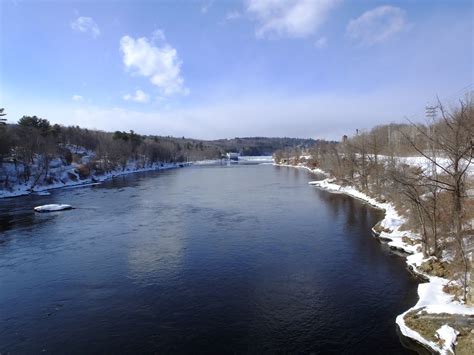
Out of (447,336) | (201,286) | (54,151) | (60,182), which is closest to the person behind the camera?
(447,336)

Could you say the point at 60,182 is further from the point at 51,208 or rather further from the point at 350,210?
the point at 350,210

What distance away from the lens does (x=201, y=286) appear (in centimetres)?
1816

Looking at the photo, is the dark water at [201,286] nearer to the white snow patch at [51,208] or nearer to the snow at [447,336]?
the snow at [447,336]

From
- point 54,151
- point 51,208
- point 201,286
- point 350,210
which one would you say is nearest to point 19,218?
point 51,208

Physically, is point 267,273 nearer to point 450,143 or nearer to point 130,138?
point 450,143

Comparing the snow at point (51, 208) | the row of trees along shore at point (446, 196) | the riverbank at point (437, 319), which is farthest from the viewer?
the snow at point (51, 208)

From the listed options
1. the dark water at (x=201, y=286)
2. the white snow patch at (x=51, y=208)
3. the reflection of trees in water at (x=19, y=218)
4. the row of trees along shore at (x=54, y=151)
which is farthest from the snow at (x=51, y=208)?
the row of trees along shore at (x=54, y=151)

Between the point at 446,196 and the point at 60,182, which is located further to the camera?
the point at 60,182

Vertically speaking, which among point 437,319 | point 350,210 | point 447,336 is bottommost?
point 447,336

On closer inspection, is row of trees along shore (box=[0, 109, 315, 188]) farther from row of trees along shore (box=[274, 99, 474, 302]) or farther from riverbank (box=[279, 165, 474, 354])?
riverbank (box=[279, 165, 474, 354])

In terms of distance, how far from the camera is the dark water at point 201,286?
1356 cm

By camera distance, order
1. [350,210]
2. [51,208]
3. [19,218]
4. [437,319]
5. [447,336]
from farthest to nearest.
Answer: [51,208] < [350,210] < [19,218] < [437,319] < [447,336]

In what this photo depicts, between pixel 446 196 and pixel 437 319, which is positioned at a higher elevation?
pixel 446 196

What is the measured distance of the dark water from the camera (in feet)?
44.5
